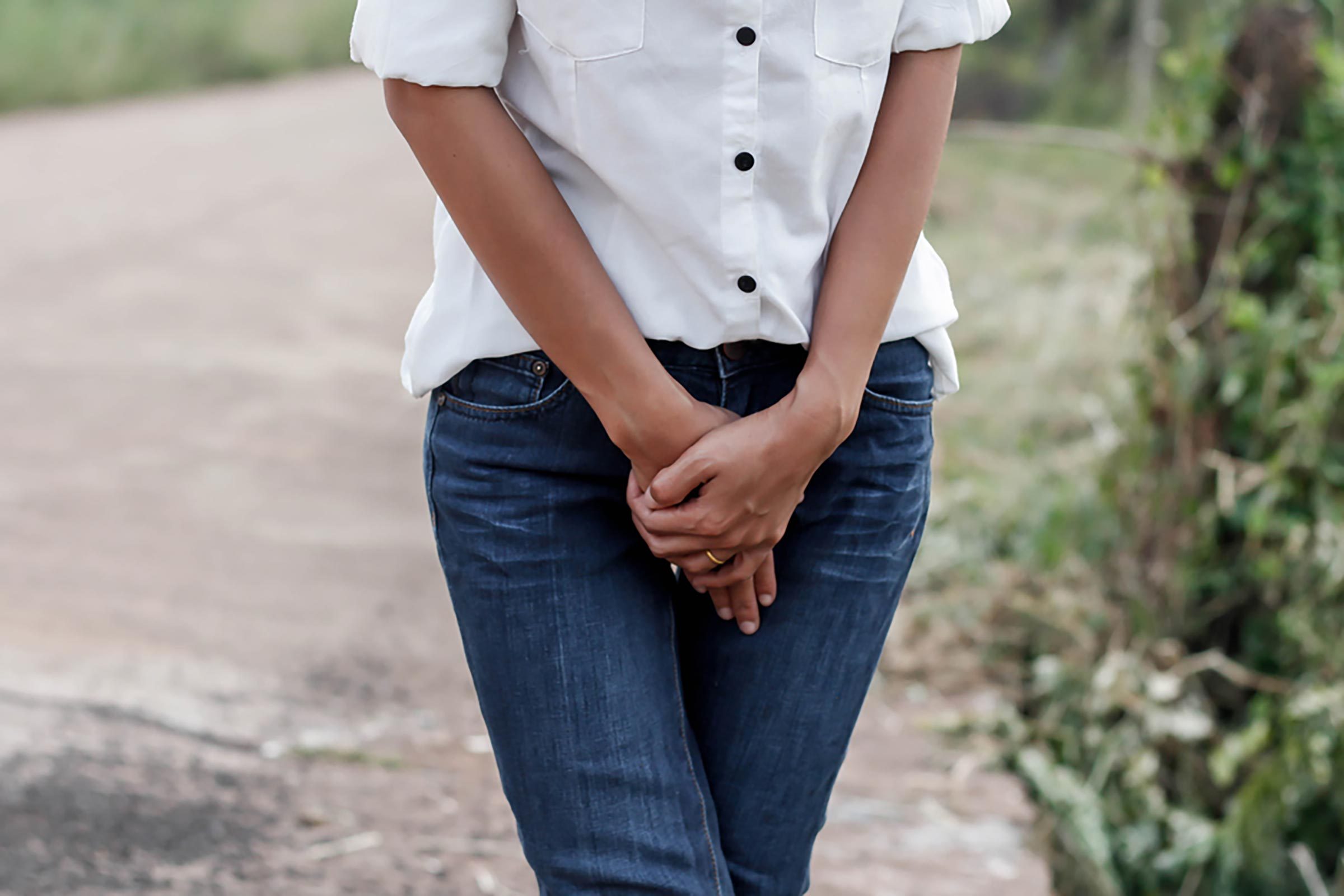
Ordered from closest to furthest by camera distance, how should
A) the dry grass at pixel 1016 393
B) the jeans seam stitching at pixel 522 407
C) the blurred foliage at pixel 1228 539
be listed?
the jeans seam stitching at pixel 522 407 < the blurred foliage at pixel 1228 539 < the dry grass at pixel 1016 393

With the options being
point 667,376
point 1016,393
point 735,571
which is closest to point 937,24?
point 667,376

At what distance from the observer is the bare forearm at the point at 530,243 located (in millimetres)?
1108

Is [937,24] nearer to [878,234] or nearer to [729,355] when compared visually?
[878,234]

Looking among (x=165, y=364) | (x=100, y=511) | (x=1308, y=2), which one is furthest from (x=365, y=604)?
(x=1308, y=2)

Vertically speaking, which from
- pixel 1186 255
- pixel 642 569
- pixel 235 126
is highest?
pixel 642 569

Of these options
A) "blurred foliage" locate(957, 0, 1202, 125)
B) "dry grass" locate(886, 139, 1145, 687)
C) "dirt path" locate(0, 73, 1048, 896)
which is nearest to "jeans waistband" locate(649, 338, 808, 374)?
"dirt path" locate(0, 73, 1048, 896)

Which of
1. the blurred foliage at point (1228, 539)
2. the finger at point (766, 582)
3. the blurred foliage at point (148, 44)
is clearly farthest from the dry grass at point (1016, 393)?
the blurred foliage at point (148, 44)

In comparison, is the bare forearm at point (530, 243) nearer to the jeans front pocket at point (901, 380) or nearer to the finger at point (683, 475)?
the finger at point (683, 475)

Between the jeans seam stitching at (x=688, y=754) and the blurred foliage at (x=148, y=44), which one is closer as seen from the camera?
the jeans seam stitching at (x=688, y=754)

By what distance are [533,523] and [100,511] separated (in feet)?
9.36

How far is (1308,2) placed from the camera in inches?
129

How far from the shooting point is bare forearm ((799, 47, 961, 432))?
1192 mm

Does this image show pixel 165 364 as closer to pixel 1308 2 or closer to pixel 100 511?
pixel 100 511

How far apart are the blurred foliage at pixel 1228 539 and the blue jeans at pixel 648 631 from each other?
1.75 m
